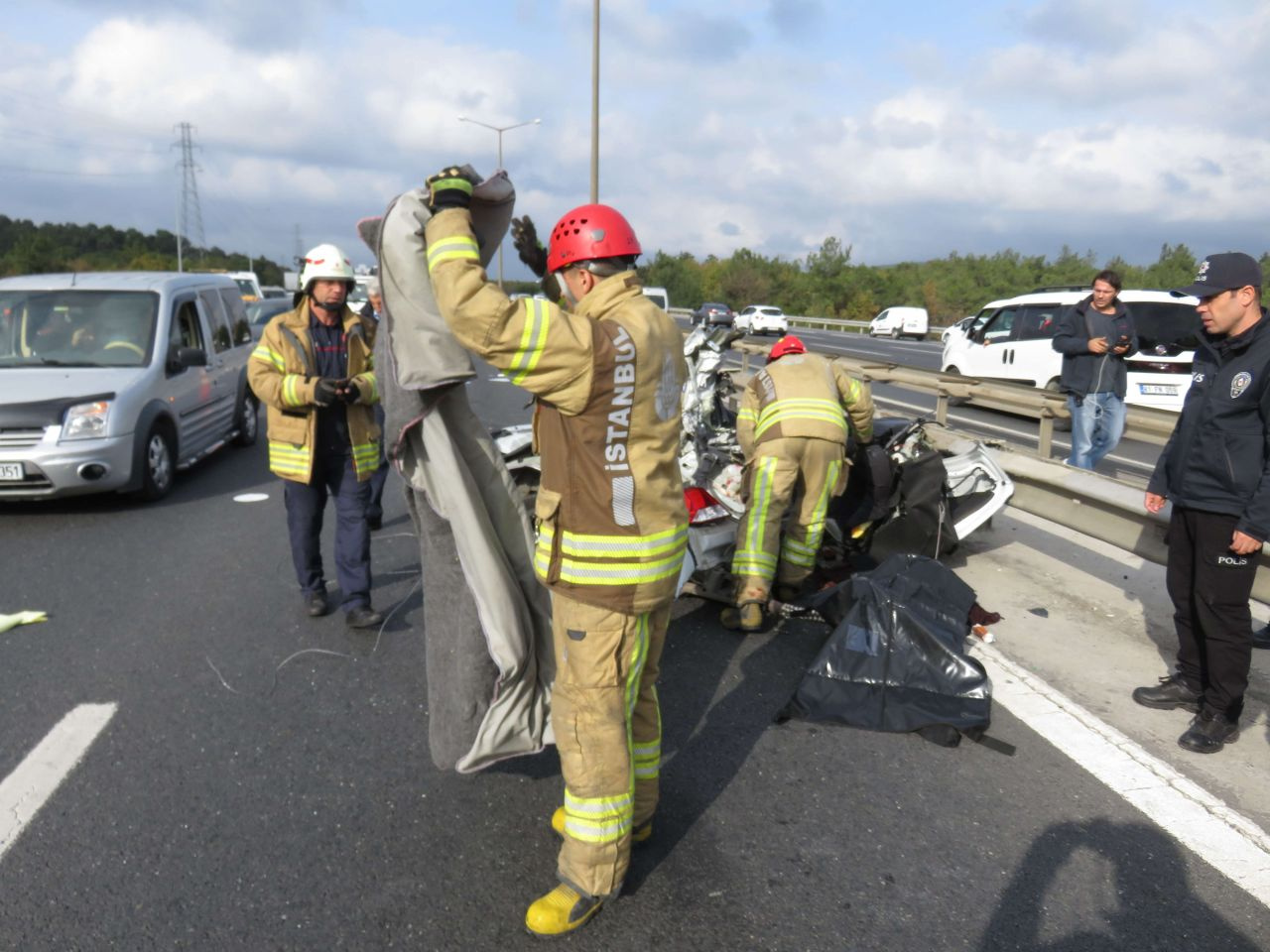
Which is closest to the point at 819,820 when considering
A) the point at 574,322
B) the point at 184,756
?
the point at 574,322

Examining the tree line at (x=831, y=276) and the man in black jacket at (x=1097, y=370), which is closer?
the man in black jacket at (x=1097, y=370)

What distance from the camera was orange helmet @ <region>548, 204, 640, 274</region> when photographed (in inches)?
106

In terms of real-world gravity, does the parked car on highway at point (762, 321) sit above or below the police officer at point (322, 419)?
above

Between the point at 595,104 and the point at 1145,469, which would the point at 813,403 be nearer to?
the point at 1145,469

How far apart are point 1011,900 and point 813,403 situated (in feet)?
9.40

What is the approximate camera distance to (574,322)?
8.14 ft

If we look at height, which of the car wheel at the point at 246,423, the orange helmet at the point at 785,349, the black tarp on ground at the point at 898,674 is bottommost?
the black tarp on ground at the point at 898,674

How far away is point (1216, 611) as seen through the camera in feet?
13.0

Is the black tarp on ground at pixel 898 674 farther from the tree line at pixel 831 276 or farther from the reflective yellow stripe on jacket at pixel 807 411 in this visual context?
the tree line at pixel 831 276

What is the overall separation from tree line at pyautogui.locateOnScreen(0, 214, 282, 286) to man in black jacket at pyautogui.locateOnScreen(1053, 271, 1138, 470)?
49.4 meters

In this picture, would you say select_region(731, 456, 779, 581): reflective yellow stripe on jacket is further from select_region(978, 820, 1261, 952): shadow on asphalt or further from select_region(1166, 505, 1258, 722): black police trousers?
select_region(978, 820, 1261, 952): shadow on asphalt

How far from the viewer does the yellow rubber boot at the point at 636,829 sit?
306cm

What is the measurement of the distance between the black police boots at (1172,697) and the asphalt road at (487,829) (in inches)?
27.9

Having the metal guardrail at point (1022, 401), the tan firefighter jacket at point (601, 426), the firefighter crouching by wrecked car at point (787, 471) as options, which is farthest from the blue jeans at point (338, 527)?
the metal guardrail at point (1022, 401)
